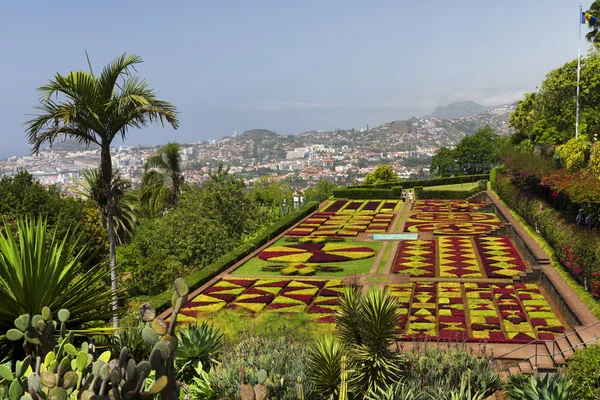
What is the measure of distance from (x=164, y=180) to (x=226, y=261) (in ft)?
61.5

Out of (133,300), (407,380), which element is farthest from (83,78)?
(133,300)

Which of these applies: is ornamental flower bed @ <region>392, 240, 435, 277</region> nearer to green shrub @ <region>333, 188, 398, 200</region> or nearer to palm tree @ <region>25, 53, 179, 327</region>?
palm tree @ <region>25, 53, 179, 327</region>

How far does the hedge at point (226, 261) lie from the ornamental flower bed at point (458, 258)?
29.4ft

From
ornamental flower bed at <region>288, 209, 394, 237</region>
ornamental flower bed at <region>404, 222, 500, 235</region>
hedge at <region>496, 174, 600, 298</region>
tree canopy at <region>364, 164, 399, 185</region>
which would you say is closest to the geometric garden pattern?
ornamental flower bed at <region>404, 222, 500, 235</region>

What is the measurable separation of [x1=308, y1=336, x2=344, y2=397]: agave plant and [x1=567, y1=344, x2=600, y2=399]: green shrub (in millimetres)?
4748

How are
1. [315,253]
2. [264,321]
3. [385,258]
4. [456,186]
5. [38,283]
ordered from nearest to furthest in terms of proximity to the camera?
[38,283], [264,321], [385,258], [315,253], [456,186]

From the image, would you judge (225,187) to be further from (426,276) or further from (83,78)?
(83,78)

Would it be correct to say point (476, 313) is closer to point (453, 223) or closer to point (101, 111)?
point (101, 111)

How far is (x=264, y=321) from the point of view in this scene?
56.5 ft

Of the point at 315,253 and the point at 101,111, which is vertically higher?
the point at 101,111

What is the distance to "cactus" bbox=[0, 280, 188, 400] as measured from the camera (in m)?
5.05

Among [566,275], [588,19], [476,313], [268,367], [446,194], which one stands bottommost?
[446,194]

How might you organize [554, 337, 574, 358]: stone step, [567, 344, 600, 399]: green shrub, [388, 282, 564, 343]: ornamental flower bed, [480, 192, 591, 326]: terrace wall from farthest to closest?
1. [480, 192, 591, 326]: terrace wall
2. [388, 282, 564, 343]: ornamental flower bed
3. [554, 337, 574, 358]: stone step
4. [567, 344, 600, 399]: green shrub

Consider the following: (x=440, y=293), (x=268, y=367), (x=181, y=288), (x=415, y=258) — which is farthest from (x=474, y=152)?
(x=181, y=288)
